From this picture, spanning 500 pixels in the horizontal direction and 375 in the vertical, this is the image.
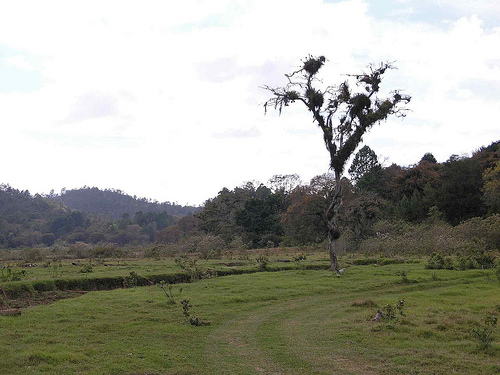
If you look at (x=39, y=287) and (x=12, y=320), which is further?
(x=39, y=287)

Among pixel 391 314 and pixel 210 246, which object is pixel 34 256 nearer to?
pixel 210 246

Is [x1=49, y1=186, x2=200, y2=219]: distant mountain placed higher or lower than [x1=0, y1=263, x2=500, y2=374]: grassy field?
higher

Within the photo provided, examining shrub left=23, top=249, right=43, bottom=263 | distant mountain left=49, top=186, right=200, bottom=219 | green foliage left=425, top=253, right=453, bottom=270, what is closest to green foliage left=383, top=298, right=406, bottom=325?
green foliage left=425, top=253, right=453, bottom=270

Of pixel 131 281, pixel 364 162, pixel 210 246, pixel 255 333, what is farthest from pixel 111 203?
pixel 255 333

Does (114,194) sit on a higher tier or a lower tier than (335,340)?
higher

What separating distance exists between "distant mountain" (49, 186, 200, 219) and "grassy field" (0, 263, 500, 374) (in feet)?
511

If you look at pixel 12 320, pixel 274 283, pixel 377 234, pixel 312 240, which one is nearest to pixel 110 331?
pixel 12 320

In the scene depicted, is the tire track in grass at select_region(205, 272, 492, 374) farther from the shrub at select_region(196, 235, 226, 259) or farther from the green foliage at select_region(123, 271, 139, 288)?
the shrub at select_region(196, 235, 226, 259)

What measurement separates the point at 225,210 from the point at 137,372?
60.6 metres

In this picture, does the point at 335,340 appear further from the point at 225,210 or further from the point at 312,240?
the point at 225,210

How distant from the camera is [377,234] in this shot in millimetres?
42688

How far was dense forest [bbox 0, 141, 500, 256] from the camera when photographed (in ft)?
130

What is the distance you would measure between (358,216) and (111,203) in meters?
146

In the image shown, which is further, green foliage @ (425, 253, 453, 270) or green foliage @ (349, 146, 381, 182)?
green foliage @ (349, 146, 381, 182)
